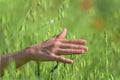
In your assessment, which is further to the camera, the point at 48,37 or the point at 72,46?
the point at 48,37

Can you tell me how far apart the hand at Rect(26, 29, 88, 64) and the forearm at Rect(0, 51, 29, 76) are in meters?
0.03

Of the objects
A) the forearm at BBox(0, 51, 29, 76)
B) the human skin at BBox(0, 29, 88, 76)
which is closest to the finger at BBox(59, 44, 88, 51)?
the human skin at BBox(0, 29, 88, 76)

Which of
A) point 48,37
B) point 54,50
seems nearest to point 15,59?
point 54,50

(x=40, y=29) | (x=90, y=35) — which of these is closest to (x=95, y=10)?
(x=90, y=35)

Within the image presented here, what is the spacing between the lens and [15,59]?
67.9 inches

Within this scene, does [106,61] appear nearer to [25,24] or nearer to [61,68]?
[61,68]

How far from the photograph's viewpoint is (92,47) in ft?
7.07

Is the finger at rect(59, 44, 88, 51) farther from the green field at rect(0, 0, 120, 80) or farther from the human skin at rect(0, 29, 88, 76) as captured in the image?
the green field at rect(0, 0, 120, 80)

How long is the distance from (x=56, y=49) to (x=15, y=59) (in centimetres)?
15

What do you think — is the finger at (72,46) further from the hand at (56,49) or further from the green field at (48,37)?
the green field at (48,37)

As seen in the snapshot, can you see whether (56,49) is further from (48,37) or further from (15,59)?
(48,37)

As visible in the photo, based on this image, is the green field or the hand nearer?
the hand

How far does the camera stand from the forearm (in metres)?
1.70

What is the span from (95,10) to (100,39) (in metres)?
0.81
